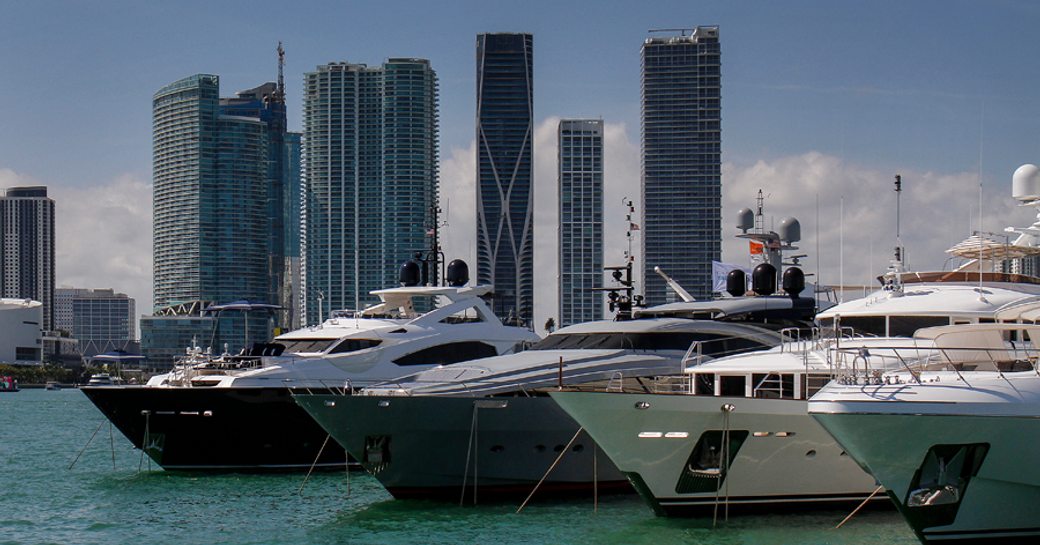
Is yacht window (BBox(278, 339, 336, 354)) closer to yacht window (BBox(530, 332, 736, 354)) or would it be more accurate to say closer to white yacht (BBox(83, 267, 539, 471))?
white yacht (BBox(83, 267, 539, 471))

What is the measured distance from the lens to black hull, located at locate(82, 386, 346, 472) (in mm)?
38969

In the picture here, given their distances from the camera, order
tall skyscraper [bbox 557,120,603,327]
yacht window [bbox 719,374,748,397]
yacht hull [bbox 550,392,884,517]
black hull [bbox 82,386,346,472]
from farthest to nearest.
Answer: tall skyscraper [bbox 557,120,603,327]
black hull [bbox 82,386,346,472]
yacht window [bbox 719,374,748,397]
yacht hull [bbox 550,392,884,517]

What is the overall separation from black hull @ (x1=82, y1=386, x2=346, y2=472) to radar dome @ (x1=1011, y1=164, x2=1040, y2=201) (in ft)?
63.3

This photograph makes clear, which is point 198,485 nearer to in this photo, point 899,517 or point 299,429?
point 299,429

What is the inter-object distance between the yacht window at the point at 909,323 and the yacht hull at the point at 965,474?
7908mm

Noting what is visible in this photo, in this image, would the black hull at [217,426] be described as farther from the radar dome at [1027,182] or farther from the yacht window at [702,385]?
the radar dome at [1027,182]

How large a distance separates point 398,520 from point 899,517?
10232mm

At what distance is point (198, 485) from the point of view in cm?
3775

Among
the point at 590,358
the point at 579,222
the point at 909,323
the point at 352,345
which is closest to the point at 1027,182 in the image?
the point at 909,323

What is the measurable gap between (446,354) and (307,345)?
14.3ft

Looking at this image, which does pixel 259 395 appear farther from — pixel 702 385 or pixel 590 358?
pixel 702 385

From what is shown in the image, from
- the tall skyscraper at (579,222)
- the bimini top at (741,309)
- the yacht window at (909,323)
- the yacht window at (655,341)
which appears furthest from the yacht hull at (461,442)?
the tall skyscraper at (579,222)

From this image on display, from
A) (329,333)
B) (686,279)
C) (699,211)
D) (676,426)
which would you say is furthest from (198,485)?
(699,211)

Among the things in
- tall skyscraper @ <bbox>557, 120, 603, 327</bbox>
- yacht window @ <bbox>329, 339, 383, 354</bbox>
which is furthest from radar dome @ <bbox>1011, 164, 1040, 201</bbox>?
tall skyscraper @ <bbox>557, 120, 603, 327</bbox>
